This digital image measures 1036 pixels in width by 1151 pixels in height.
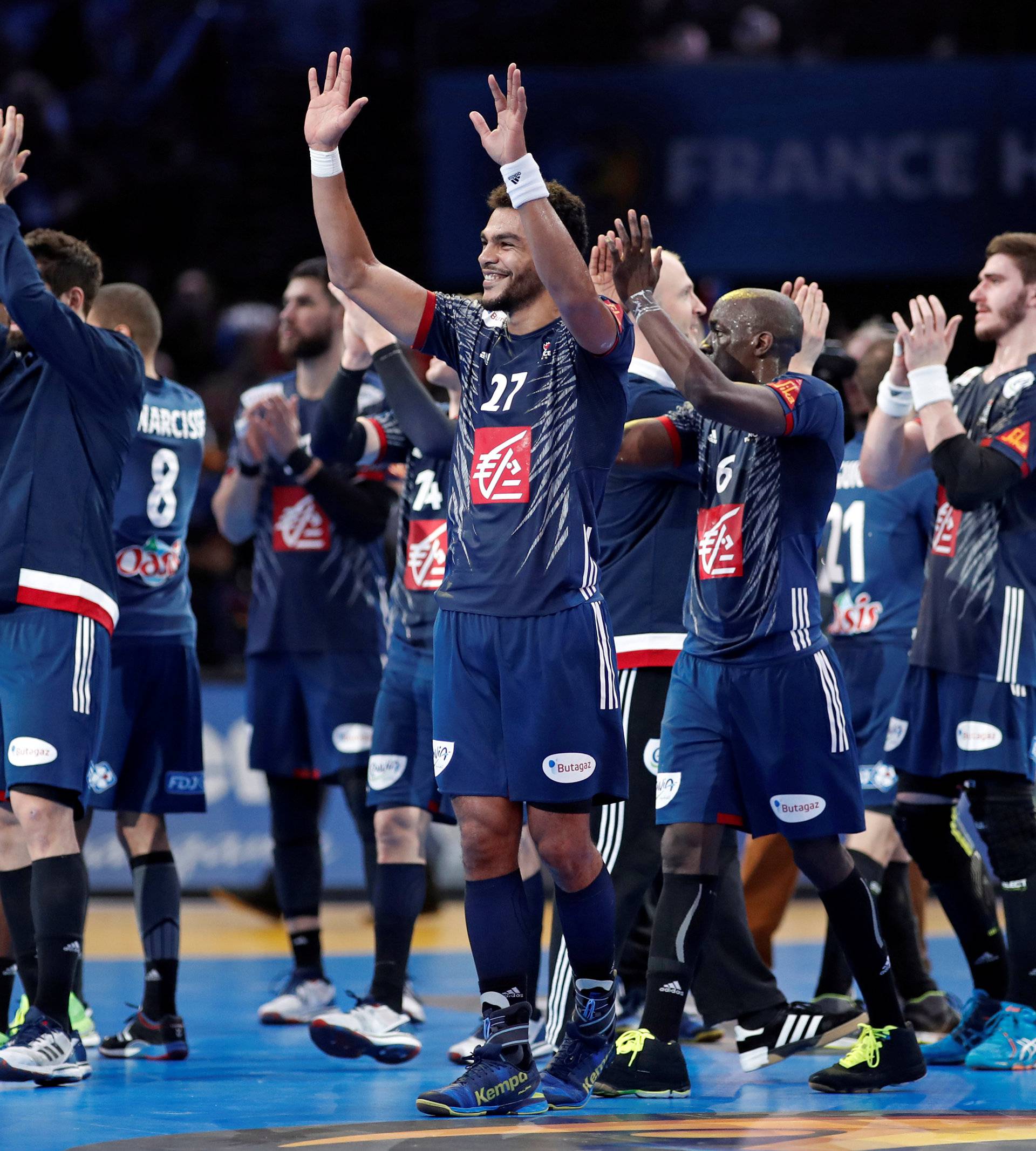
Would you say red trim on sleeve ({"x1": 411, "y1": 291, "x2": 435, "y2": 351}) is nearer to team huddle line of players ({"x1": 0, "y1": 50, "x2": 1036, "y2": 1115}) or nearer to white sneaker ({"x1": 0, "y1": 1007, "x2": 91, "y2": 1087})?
team huddle line of players ({"x1": 0, "y1": 50, "x2": 1036, "y2": 1115})

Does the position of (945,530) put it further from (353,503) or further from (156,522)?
(156,522)

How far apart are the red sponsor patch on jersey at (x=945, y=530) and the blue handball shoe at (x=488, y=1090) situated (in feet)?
8.19

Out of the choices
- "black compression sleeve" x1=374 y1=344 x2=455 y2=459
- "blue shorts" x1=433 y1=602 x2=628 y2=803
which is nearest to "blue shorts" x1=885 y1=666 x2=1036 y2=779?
"blue shorts" x1=433 y1=602 x2=628 y2=803

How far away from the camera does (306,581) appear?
7.01 m

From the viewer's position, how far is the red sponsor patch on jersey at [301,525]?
707 cm

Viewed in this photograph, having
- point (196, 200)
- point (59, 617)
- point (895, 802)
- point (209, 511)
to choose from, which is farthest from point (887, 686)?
point (196, 200)

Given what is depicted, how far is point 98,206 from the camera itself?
14641mm

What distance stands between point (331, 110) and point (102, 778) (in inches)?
108

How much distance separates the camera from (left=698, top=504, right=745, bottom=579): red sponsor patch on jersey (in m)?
4.94

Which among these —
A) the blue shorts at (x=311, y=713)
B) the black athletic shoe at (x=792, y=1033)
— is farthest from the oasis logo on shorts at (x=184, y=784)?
the black athletic shoe at (x=792, y=1033)

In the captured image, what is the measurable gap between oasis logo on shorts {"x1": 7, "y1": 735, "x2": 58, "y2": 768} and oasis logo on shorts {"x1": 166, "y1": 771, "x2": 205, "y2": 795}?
118 centimetres

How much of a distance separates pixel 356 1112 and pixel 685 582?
2059mm

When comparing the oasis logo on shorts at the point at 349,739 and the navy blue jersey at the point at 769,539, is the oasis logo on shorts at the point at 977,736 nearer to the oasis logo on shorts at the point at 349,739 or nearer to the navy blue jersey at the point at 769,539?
the navy blue jersey at the point at 769,539

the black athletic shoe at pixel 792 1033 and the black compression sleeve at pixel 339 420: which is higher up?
the black compression sleeve at pixel 339 420
